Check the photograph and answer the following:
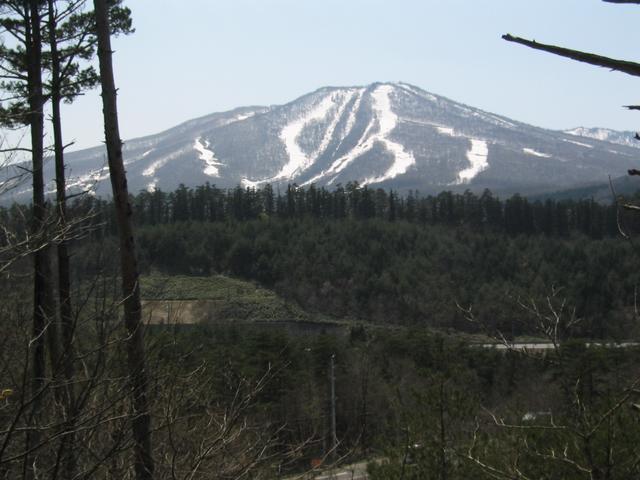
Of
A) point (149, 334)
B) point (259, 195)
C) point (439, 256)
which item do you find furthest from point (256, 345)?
point (259, 195)

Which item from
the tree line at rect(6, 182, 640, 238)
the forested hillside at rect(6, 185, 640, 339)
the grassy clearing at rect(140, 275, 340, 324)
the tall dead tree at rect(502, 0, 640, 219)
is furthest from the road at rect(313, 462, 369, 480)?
the tree line at rect(6, 182, 640, 238)

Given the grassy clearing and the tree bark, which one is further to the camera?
the grassy clearing

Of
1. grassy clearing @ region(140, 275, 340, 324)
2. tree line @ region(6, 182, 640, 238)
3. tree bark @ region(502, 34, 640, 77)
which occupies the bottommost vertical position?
grassy clearing @ region(140, 275, 340, 324)

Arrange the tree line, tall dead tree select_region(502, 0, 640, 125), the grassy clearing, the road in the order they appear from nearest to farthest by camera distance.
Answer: tall dead tree select_region(502, 0, 640, 125) < the road < the grassy clearing < the tree line

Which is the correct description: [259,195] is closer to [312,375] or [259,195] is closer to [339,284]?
[339,284]

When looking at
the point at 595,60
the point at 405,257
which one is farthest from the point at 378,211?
the point at 595,60

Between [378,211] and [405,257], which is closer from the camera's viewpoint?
[405,257]

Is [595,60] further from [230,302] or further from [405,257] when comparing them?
[405,257]

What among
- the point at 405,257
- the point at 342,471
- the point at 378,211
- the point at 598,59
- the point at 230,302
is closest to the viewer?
the point at 598,59

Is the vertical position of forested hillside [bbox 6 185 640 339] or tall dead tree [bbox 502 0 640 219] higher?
tall dead tree [bbox 502 0 640 219]

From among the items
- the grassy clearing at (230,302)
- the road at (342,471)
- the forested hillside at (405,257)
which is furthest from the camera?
the forested hillside at (405,257)

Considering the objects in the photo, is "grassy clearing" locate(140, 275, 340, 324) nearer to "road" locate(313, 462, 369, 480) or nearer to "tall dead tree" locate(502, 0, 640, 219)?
"road" locate(313, 462, 369, 480)

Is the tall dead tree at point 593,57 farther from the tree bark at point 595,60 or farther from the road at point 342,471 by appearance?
→ the road at point 342,471

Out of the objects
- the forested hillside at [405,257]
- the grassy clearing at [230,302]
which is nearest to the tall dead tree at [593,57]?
the grassy clearing at [230,302]
